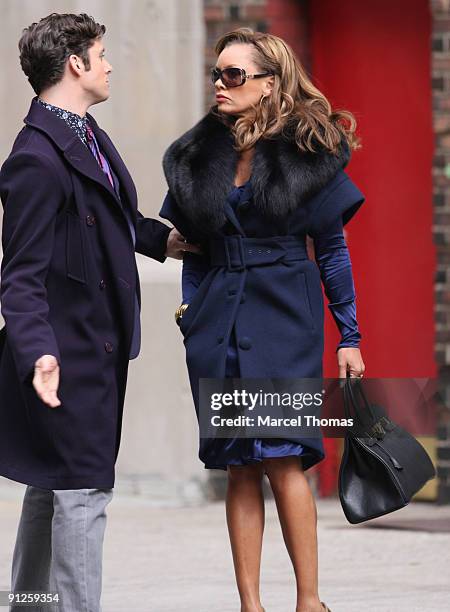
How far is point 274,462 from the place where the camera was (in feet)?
16.8

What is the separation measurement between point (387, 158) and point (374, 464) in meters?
3.46

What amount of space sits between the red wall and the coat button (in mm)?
3217

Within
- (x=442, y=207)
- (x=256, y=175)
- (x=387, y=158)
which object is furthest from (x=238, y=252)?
(x=387, y=158)

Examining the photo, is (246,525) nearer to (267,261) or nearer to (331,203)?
(267,261)

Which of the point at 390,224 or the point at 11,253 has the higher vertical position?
the point at 11,253

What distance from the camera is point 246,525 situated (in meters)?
5.14

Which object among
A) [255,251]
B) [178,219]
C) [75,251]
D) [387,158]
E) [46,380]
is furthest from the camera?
[387,158]

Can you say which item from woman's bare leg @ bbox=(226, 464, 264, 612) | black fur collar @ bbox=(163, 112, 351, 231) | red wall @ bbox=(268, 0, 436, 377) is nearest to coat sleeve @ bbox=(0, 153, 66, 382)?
black fur collar @ bbox=(163, 112, 351, 231)

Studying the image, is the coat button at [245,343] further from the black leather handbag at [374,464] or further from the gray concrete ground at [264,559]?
the gray concrete ground at [264,559]

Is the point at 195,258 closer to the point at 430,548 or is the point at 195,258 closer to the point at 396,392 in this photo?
the point at 396,392

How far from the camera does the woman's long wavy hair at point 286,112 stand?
5137mm

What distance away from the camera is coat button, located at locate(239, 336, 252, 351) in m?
5.09

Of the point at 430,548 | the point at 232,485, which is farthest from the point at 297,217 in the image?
the point at 430,548

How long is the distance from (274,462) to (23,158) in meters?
1.26
